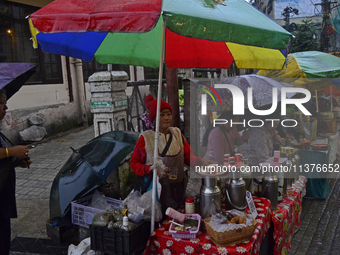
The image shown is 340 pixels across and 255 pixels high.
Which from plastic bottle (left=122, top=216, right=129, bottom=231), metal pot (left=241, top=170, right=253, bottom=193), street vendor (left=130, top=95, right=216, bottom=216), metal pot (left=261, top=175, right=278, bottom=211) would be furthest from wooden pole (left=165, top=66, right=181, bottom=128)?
plastic bottle (left=122, top=216, right=129, bottom=231)

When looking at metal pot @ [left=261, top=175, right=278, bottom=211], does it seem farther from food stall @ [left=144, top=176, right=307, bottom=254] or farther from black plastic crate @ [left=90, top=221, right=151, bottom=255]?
black plastic crate @ [left=90, top=221, right=151, bottom=255]

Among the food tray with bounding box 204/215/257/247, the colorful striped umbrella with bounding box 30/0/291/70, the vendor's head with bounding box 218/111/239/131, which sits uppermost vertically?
the colorful striped umbrella with bounding box 30/0/291/70

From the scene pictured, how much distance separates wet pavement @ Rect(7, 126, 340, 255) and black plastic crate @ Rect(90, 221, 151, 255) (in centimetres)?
143

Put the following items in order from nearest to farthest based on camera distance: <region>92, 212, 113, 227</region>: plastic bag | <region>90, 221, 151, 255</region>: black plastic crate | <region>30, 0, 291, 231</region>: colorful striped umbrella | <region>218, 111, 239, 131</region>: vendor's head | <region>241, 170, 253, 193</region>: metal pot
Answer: <region>30, 0, 291, 231</region>: colorful striped umbrella → <region>90, 221, 151, 255</region>: black plastic crate → <region>92, 212, 113, 227</region>: plastic bag → <region>241, 170, 253, 193</region>: metal pot → <region>218, 111, 239, 131</region>: vendor's head

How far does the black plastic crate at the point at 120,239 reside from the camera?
2.70 meters

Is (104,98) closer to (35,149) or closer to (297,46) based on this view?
(35,149)

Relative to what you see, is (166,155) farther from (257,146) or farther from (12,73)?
(257,146)

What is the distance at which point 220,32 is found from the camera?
2.29m

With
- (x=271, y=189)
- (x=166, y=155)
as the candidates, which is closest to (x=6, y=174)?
(x=166, y=155)

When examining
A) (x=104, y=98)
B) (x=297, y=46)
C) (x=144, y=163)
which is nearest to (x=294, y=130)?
(x=104, y=98)

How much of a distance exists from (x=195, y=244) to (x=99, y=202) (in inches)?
58.0

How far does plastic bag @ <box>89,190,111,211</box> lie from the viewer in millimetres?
3586

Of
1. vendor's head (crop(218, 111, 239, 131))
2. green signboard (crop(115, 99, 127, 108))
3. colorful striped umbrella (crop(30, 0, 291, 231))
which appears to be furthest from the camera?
green signboard (crop(115, 99, 127, 108))

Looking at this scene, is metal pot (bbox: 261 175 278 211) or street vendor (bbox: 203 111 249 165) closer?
metal pot (bbox: 261 175 278 211)
